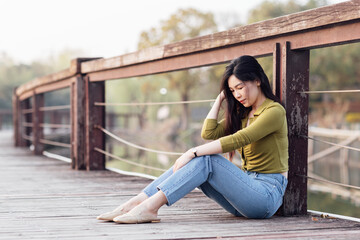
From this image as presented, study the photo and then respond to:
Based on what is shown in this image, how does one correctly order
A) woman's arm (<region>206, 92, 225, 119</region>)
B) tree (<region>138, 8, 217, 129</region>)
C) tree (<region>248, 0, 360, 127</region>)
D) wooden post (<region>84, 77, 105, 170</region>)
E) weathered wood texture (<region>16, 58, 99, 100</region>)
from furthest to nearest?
tree (<region>138, 8, 217, 129</region>), tree (<region>248, 0, 360, 127</region>), weathered wood texture (<region>16, 58, 99, 100</region>), wooden post (<region>84, 77, 105, 170</region>), woman's arm (<region>206, 92, 225, 119</region>)

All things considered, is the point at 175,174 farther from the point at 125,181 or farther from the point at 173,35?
the point at 173,35

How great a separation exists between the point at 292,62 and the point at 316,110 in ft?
88.4

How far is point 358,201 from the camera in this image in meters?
13.5

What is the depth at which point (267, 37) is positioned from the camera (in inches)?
110

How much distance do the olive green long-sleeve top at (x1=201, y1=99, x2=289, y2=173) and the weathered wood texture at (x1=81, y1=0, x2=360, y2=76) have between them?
13.7 inches

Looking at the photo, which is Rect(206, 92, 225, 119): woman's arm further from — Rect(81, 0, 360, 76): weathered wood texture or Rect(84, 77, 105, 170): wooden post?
Rect(84, 77, 105, 170): wooden post

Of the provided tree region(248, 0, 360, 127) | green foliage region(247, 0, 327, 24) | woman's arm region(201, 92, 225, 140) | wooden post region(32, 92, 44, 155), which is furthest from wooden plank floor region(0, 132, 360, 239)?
green foliage region(247, 0, 327, 24)

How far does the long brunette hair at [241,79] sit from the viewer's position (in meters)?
2.56

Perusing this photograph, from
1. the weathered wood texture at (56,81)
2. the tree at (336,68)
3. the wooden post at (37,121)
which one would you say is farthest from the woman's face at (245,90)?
the tree at (336,68)

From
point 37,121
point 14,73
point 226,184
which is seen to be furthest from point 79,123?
point 14,73

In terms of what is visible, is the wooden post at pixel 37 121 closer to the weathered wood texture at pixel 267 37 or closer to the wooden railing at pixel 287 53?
the wooden railing at pixel 287 53

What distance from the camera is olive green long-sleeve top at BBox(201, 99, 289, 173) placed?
2471 mm

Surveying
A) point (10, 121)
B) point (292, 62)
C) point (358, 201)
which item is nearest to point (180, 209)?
point (292, 62)

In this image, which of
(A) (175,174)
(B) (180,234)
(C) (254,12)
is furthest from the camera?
(C) (254,12)
